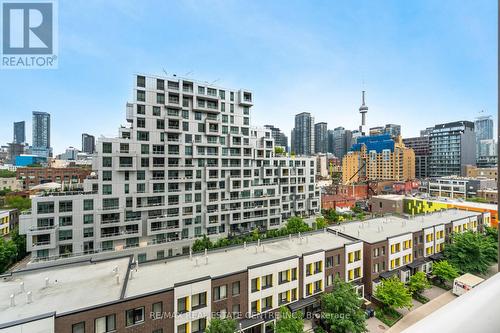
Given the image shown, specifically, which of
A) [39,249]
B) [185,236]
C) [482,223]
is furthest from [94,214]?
[482,223]

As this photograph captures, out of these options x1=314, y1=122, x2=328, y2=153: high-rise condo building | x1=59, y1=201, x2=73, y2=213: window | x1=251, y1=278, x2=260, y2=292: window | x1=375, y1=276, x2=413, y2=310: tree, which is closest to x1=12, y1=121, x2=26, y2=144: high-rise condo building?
x1=59, y1=201, x2=73, y2=213: window

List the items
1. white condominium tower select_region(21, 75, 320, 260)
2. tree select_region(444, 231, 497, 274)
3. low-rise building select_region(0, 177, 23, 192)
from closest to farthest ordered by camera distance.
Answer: tree select_region(444, 231, 497, 274)
white condominium tower select_region(21, 75, 320, 260)
low-rise building select_region(0, 177, 23, 192)

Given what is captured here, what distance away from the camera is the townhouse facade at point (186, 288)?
1020 cm

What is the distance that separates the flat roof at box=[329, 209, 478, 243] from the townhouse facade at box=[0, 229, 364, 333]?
274cm

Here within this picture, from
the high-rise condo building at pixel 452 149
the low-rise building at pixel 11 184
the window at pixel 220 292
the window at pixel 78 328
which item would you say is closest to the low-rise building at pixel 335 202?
the window at pixel 220 292

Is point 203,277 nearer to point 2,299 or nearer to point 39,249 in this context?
point 2,299

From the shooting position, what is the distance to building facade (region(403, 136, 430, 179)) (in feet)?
281

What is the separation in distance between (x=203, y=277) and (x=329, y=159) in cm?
9948

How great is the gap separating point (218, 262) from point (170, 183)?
46.3 feet

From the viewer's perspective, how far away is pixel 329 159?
342 ft

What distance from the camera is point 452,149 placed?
260 ft

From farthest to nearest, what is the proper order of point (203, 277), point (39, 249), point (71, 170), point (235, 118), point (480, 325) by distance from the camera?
point (71, 170)
point (235, 118)
point (39, 249)
point (203, 277)
point (480, 325)

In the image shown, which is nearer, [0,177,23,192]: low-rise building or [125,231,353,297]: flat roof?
[125,231,353,297]: flat roof

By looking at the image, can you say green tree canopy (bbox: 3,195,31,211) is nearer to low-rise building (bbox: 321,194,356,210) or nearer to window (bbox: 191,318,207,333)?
window (bbox: 191,318,207,333)
